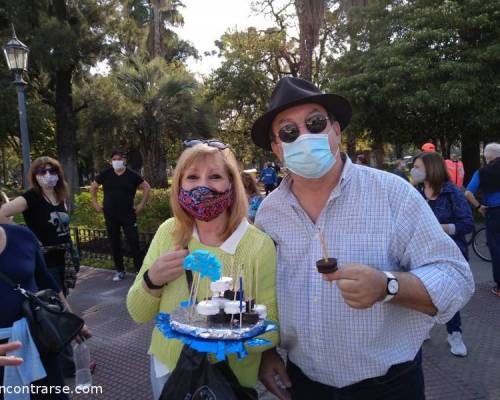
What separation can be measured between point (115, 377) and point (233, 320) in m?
3.02

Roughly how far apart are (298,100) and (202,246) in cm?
79

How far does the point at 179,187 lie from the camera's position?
206 centimetres

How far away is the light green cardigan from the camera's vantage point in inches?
73.8

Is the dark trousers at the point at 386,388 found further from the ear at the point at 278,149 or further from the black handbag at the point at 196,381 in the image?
the ear at the point at 278,149

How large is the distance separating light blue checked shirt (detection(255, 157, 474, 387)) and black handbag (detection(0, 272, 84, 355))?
1392 millimetres

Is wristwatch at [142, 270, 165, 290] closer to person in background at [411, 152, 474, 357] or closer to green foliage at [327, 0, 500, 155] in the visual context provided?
person in background at [411, 152, 474, 357]

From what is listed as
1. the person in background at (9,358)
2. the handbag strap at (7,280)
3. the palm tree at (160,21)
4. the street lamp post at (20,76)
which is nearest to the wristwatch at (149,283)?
the person in background at (9,358)

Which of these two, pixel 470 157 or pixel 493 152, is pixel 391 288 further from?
A: pixel 470 157

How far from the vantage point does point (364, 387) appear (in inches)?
68.7

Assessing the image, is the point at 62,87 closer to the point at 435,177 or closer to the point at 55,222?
the point at 55,222

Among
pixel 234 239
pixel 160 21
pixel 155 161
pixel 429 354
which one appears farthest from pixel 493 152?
pixel 160 21

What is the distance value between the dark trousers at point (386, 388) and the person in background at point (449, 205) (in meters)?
2.53

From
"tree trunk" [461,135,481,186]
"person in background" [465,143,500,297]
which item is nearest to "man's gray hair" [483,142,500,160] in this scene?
"person in background" [465,143,500,297]

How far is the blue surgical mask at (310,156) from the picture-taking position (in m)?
1.82
